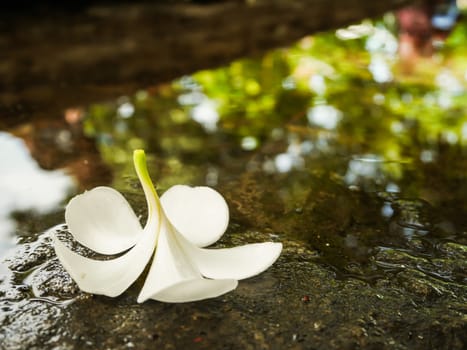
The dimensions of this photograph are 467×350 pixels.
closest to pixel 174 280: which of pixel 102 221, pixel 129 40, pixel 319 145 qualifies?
pixel 102 221

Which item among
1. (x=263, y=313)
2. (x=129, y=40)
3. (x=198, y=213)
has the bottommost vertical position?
(x=263, y=313)

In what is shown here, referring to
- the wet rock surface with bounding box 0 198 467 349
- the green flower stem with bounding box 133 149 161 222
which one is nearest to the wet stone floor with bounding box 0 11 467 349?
the wet rock surface with bounding box 0 198 467 349

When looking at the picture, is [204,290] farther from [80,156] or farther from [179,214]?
[80,156]

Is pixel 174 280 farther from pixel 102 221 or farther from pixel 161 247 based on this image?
pixel 102 221

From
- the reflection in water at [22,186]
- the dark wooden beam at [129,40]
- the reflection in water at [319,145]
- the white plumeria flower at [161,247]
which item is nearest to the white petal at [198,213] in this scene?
the white plumeria flower at [161,247]

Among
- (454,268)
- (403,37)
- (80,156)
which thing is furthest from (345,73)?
(454,268)
